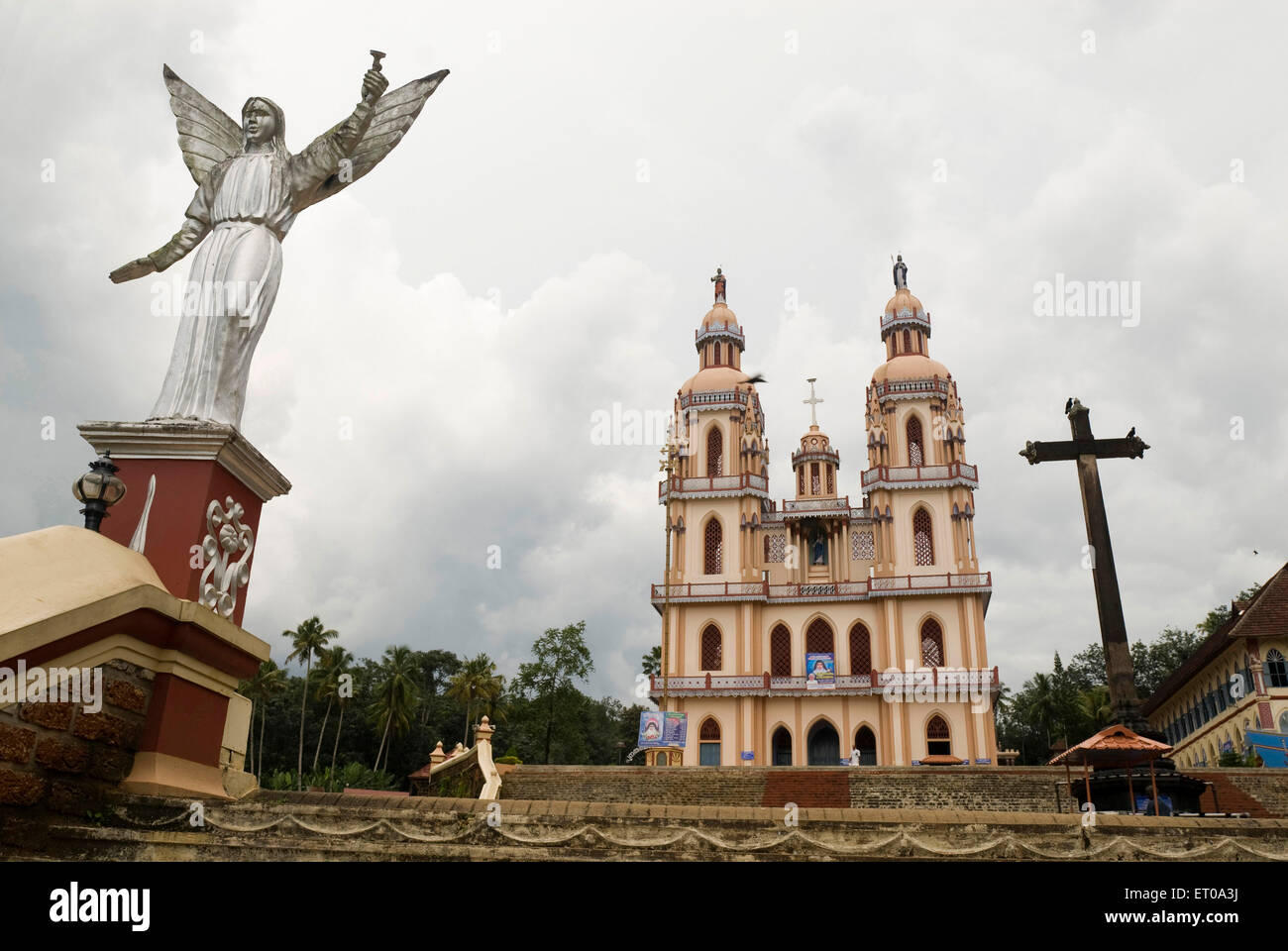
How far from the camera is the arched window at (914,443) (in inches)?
1458

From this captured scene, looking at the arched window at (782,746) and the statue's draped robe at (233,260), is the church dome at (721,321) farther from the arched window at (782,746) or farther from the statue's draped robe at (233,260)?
the statue's draped robe at (233,260)

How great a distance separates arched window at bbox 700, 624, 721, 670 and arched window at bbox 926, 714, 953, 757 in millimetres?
7932

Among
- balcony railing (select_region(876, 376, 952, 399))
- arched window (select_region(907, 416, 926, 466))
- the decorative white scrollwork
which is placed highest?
balcony railing (select_region(876, 376, 952, 399))

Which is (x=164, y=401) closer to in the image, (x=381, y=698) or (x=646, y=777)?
(x=646, y=777)

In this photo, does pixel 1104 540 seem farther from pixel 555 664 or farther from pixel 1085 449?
pixel 555 664

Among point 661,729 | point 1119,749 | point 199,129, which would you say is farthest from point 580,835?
point 661,729

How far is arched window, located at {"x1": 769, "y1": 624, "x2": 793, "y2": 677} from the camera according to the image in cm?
3578

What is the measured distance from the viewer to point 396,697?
4428cm

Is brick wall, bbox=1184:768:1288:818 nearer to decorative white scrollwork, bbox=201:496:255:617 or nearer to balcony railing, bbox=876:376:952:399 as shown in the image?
decorative white scrollwork, bbox=201:496:255:617

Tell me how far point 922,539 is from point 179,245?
33067 mm

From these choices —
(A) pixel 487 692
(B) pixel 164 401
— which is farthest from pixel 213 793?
(A) pixel 487 692

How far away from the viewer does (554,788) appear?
1967cm

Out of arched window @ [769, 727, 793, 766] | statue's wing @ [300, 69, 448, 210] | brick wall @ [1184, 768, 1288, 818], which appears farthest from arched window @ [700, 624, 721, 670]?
statue's wing @ [300, 69, 448, 210]
